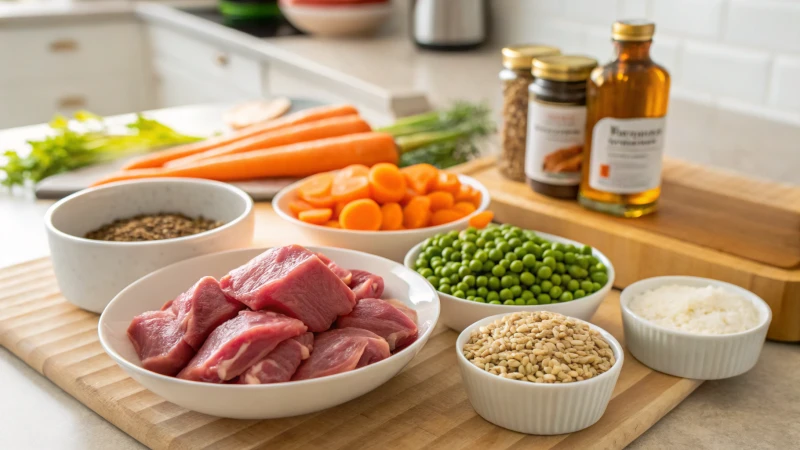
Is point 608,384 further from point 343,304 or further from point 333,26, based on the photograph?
point 333,26

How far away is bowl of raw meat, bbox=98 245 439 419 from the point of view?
925 mm

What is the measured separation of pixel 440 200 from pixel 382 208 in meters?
0.11

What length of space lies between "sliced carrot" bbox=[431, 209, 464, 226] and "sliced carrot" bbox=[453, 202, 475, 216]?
1 cm

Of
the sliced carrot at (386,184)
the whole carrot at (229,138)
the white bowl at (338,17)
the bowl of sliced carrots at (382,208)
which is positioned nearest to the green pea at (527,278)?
the bowl of sliced carrots at (382,208)

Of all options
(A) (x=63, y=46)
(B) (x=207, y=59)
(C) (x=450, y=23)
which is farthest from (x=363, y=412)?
(A) (x=63, y=46)

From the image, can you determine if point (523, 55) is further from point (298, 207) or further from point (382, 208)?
point (298, 207)

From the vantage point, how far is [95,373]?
1.10m

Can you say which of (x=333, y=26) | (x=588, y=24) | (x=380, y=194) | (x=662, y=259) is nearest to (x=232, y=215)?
(x=380, y=194)

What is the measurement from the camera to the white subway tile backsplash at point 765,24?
2.14m

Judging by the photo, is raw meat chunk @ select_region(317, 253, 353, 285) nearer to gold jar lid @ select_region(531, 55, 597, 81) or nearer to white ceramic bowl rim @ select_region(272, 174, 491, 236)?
white ceramic bowl rim @ select_region(272, 174, 491, 236)

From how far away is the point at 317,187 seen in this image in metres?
1.52

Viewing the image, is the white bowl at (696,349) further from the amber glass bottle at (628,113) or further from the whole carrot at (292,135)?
the whole carrot at (292,135)

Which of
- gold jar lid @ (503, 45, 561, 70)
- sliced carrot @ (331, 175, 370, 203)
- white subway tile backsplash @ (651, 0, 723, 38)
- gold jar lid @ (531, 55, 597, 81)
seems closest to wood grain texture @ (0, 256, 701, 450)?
sliced carrot @ (331, 175, 370, 203)

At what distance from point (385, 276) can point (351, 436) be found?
0.98 feet
